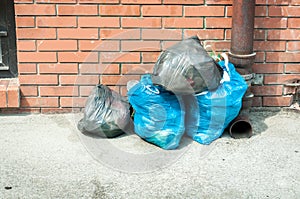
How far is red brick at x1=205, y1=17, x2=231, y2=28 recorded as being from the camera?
4316 millimetres

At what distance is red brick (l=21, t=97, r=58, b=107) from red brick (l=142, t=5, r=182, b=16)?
1.12 meters

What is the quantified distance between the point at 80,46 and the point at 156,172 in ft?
4.74

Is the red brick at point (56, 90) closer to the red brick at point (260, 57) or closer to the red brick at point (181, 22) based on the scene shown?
the red brick at point (181, 22)

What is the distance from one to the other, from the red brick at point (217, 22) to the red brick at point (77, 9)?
99cm

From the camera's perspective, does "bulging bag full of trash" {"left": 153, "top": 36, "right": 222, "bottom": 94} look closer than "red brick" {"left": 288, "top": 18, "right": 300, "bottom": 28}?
Yes

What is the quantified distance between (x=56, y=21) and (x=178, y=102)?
1.30 metres

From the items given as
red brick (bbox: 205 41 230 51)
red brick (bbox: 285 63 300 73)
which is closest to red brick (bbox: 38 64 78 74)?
red brick (bbox: 205 41 230 51)

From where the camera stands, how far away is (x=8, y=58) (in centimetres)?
444

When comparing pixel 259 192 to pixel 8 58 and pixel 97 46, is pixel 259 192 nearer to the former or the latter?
pixel 97 46

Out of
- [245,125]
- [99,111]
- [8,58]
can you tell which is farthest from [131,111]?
[8,58]

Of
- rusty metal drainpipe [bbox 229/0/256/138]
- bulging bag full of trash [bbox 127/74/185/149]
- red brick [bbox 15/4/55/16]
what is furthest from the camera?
red brick [bbox 15/4/55/16]

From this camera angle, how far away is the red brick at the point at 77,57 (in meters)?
4.32

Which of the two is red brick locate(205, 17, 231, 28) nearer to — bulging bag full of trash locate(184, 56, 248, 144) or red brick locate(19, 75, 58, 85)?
bulging bag full of trash locate(184, 56, 248, 144)

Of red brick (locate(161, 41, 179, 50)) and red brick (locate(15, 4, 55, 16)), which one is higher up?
red brick (locate(15, 4, 55, 16))
